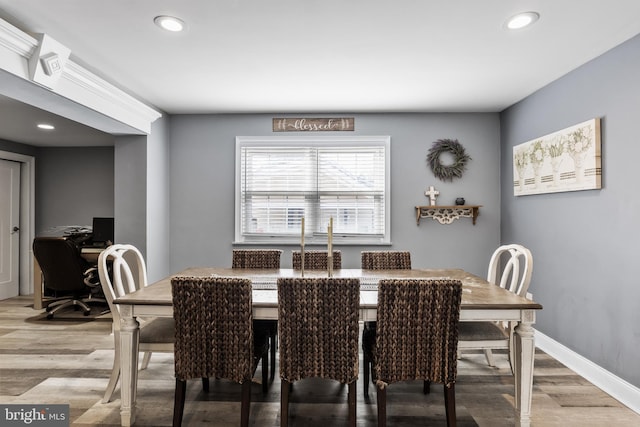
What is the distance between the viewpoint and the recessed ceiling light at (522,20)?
211 cm

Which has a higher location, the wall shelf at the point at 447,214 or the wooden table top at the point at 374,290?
the wall shelf at the point at 447,214

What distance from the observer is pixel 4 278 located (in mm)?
5102

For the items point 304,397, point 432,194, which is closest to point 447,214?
point 432,194

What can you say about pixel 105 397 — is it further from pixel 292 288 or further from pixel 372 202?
pixel 372 202

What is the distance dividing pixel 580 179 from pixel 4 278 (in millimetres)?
6838

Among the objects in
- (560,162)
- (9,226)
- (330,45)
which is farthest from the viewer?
(9,226)

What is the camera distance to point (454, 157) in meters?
4.09

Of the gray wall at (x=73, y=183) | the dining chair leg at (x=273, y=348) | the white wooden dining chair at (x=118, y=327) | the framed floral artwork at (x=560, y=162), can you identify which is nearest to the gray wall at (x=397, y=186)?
the framed floral artwork at (x=560, y=162)

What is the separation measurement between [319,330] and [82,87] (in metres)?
2.49

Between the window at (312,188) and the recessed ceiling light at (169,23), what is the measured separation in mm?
1954

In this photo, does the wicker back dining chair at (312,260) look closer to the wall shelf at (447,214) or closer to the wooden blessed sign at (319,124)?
the wall shelf at (447,214)

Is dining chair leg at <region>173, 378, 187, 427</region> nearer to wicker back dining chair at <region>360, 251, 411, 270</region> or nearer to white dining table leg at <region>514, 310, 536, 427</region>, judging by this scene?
wicker back dining chair at <region>360, 251, 411, 270</region>

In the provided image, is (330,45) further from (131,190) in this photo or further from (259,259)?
(131,190)

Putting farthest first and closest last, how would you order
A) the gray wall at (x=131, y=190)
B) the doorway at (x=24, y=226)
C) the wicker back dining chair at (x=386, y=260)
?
1. the doorway at (x=24, y=226)
2. the gray wall at (x=131, y=190)
3. the wicker back dining chair at (x=386, y=260)
